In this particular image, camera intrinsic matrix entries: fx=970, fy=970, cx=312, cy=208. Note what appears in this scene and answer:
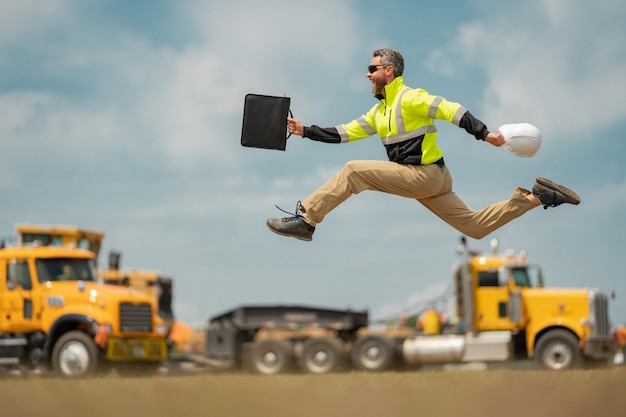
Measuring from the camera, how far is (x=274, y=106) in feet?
26.0

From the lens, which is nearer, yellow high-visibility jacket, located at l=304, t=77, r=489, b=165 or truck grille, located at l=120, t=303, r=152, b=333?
yellow high-visibility jacket, located at l=304, t=77, r=489, b=165

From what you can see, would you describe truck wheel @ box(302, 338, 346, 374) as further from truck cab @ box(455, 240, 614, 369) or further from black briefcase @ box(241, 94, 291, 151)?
black briefcase @ box(241, 94, 291, 151)

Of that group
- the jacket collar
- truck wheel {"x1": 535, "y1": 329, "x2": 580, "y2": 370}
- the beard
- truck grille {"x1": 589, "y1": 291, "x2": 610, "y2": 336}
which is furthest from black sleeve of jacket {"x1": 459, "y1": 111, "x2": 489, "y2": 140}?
truck grille {"x1": 589, "y1": 291, "x2": 610, "y2": 336}

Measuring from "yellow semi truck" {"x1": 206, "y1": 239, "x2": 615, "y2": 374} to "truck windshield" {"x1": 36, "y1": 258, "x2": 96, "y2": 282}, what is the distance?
6.87m

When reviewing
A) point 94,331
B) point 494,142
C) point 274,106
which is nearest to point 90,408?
point 274,106

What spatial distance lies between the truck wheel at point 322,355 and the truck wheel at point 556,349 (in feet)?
18.6

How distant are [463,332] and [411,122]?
19228 mm

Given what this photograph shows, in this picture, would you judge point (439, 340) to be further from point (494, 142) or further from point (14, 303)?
point (494, 142)

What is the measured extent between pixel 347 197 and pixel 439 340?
19625mm

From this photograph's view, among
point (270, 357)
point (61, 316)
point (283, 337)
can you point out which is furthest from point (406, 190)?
point (283, 337)

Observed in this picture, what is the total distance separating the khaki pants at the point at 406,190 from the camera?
26.6 ft

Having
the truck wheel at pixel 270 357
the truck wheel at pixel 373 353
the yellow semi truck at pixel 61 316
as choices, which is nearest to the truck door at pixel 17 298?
the yellow semi truck at pixel 61 316

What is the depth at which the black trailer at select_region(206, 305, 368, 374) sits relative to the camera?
28.1 meters

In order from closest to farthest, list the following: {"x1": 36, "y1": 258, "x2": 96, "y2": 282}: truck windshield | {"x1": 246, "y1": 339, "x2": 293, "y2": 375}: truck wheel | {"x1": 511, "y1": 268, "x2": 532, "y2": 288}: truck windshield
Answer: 1. {"x1": 36, "y1": 258, "x2": 96, "y2": 282}: truck windshield
2. {"x1": 511, "y1": 268, "x2": 532, "y2": 288}: truck windshield
3. {"x1": 246, "y1": 339, "x2": 293, "y2": 375}: truck wheel
